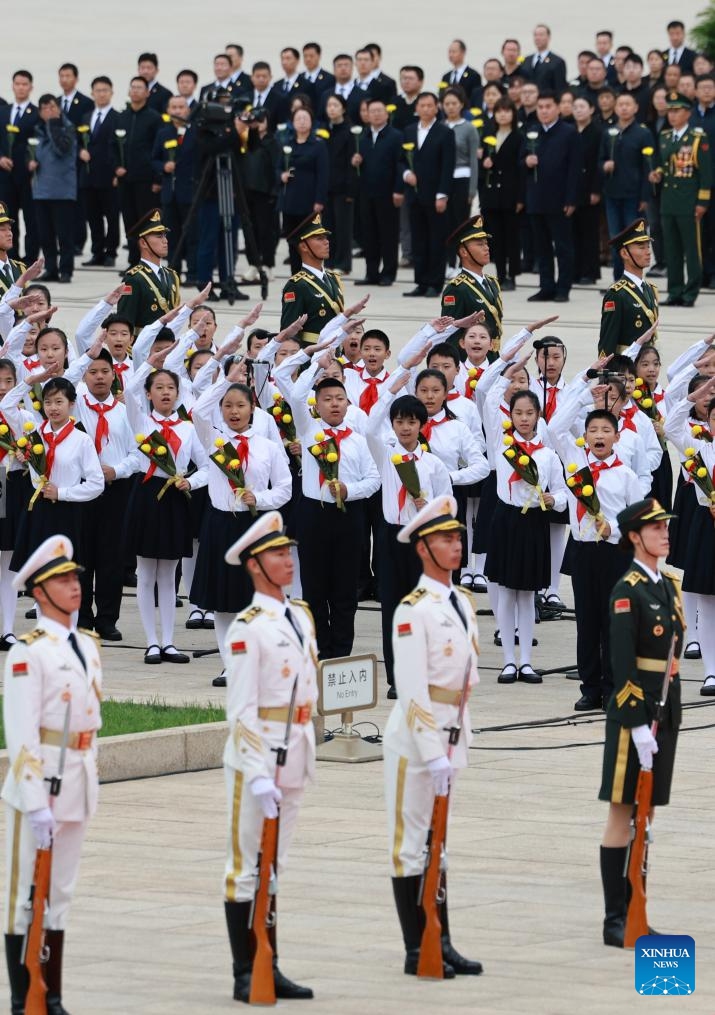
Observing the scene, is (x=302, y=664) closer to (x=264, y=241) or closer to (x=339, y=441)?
(x=339, y=441)

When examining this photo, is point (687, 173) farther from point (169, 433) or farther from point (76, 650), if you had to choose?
point (76, 650)

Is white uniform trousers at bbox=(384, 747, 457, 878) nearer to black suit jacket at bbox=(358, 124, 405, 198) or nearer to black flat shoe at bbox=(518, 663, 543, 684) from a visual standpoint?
black flat shoe at bbox=(518, 663, 543, 684)

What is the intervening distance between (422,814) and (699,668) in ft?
21.4

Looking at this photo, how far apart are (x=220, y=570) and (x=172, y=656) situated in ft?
3.33

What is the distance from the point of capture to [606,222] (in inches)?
1060

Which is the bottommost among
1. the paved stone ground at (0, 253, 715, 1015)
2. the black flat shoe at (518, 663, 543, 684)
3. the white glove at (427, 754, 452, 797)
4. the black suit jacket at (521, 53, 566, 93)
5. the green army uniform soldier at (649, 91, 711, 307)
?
the paved stone ground at (0, 253, 715, 1015)

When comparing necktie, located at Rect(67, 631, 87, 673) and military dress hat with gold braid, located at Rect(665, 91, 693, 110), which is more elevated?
military dress hat with gold braid, located at Rect(665, 91, 693, 110)

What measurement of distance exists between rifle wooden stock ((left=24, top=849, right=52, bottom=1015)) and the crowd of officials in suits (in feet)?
50.6

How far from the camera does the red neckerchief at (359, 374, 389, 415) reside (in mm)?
16641

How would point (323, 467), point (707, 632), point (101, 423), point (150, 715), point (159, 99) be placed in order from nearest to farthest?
point (150, 715)
point (707, 632)
point (323, 467)
point (101, 423)
point (159, 99)

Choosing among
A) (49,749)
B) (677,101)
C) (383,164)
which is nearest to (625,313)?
(677,101)

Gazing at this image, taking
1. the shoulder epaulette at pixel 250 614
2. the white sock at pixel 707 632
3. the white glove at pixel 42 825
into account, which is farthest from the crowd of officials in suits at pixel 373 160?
the white glove at pixel 42 825

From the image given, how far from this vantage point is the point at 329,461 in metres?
14.6

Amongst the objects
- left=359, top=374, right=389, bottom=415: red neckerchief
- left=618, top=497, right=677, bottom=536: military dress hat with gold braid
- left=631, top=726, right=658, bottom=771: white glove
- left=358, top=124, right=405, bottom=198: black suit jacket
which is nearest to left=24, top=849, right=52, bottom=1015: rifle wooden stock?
left=631, top=726, right=658, bottom=771: white glove
